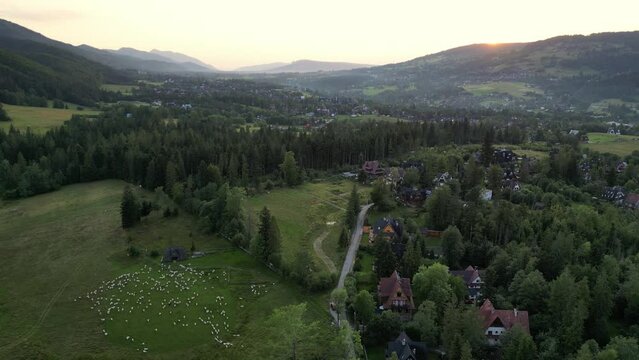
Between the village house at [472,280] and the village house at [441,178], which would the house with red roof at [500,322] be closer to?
A: the village house at [472,280]

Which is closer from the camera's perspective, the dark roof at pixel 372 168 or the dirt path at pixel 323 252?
the dirt path at pixel 323 252

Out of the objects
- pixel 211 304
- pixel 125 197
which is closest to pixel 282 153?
pixel 125 197

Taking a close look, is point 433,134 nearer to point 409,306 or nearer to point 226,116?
point 226,116

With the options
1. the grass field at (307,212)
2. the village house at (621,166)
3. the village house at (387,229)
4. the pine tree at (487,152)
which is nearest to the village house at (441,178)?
the grass field at (307,212)

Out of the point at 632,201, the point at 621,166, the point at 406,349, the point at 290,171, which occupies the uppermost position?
the point at 290,171

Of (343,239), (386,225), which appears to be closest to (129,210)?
(343,239)

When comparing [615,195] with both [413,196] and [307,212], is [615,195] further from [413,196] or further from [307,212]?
[307,212]

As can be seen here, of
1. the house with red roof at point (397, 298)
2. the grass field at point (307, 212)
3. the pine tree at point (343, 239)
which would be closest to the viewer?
the house with red roof at point (397, 298)
